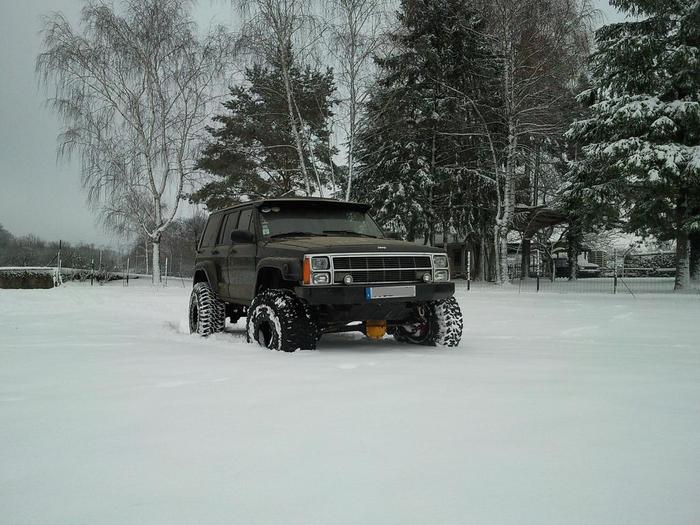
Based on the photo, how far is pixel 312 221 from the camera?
777 cm

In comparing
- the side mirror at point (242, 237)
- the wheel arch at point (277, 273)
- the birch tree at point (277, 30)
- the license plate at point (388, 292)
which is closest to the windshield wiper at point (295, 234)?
the side mirror at point (242, 237)

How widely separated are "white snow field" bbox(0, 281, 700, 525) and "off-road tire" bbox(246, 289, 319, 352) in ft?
0.55

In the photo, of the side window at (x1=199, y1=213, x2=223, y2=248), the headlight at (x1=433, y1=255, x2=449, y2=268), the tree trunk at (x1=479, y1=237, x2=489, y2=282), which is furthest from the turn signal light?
the tree trunk at (x1=479, y1=237, x2=489, y2=282)

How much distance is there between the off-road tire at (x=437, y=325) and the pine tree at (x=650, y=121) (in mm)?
14580

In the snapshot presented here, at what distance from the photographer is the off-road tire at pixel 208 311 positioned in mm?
8523

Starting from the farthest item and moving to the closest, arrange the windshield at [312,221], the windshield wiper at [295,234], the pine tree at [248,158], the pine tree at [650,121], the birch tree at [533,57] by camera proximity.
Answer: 1. the pine tree at [248,158]
2. the birch tree at [533,57]
3. the pine tree at [650,121]
4. the windshield at [312,221]
5. the windshield wiper at [295,234]

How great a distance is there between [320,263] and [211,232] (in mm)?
3610

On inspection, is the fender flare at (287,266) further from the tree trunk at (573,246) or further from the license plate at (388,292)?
the tree trunk at (573,246)

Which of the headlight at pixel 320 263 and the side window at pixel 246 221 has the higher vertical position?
the side window at pixel 246 221

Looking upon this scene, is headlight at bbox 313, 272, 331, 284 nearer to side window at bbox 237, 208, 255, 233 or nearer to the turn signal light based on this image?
the turn signal light

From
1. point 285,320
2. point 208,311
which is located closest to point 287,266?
point 285,320

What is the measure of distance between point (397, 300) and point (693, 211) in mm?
19030

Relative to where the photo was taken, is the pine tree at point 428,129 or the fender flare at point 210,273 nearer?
the fender flare at point 210,273

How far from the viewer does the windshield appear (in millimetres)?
7617
